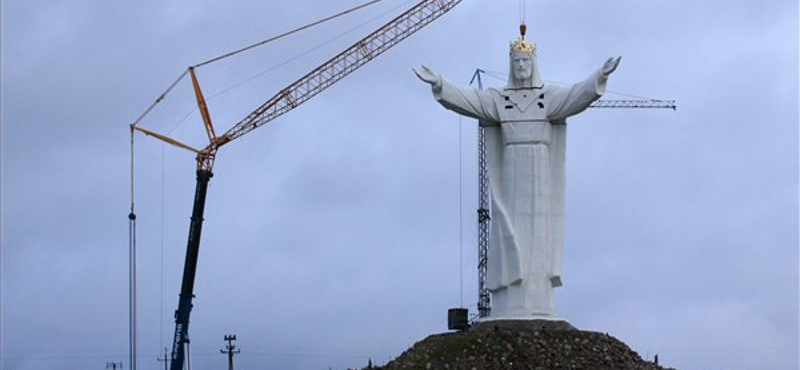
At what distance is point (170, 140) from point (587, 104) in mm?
32270

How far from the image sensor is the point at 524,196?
5456cm

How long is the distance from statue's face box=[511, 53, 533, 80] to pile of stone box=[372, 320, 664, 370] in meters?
8.04

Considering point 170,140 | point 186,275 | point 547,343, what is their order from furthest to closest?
point 170,140 < point 186,275 < point 547,343

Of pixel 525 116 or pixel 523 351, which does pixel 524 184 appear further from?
pixel 523 351

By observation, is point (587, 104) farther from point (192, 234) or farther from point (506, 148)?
point (192, 234)

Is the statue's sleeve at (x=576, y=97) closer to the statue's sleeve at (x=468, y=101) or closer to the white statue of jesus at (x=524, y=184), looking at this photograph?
the white statue of jesus at (x=524, y=184)

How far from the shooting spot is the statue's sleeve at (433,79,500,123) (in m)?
54.1

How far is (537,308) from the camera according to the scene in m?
54.2

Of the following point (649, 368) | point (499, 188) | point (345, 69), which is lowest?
point (649, 368)

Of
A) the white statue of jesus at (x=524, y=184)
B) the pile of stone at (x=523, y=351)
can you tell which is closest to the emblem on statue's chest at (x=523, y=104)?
the white statue of jesus at (x=524, y=184)

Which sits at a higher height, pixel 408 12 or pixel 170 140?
pixel 408 12

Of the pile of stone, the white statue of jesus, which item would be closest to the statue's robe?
the white statue of jesus

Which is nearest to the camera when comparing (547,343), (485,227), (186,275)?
(547,343)

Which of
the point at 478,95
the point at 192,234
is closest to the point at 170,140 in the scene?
the point at 192,234
